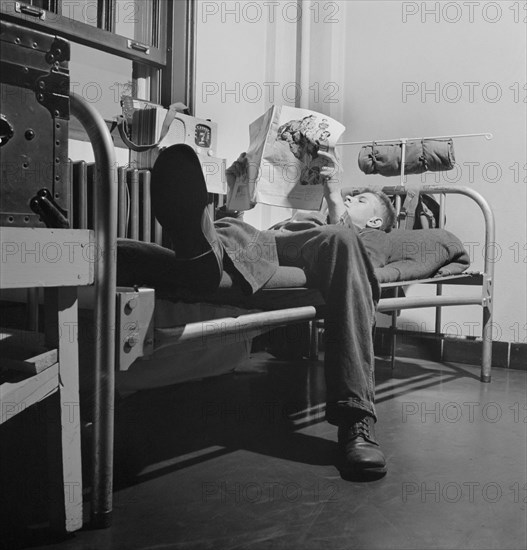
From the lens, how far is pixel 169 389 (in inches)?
82.2

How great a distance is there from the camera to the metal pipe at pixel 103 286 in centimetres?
101

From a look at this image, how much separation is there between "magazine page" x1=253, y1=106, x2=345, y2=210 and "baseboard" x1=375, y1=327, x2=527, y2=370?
92 cm

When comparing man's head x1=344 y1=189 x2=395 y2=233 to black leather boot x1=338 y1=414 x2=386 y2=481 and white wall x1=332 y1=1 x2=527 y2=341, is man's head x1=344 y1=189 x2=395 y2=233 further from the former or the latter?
black leather boot x1=338 y1=414 x2=386 y2=481

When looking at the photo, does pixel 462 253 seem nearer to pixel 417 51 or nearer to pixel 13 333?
pixel 417 51

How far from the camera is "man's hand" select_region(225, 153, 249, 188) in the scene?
1.78 meters

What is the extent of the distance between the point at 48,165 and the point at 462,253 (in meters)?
1.71

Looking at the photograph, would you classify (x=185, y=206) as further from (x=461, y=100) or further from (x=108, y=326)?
(x=461, y=100)

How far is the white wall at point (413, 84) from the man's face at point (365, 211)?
620 millimetres

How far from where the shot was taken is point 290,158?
1751mm

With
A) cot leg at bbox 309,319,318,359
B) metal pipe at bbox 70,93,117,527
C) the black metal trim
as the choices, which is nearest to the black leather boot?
metal pipe at bbox 70,93,117,527

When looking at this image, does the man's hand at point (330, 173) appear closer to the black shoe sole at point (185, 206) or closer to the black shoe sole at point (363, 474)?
the black shoe sole at point (185, 206)

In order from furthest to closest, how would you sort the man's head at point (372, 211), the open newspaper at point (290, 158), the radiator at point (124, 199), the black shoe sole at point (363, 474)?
1. the man's head at point (372, 211)
2. the radiator at point (124, 199)
3. the open newspaper at point (290, 158)
4. the black shoe sole at point (363, 474)

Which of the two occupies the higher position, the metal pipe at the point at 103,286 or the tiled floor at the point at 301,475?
the metal pipe at the point at 103,286

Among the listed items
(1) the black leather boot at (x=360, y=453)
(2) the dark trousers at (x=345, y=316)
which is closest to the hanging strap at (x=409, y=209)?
(2) the dark trousers at (x=345, y=316)
